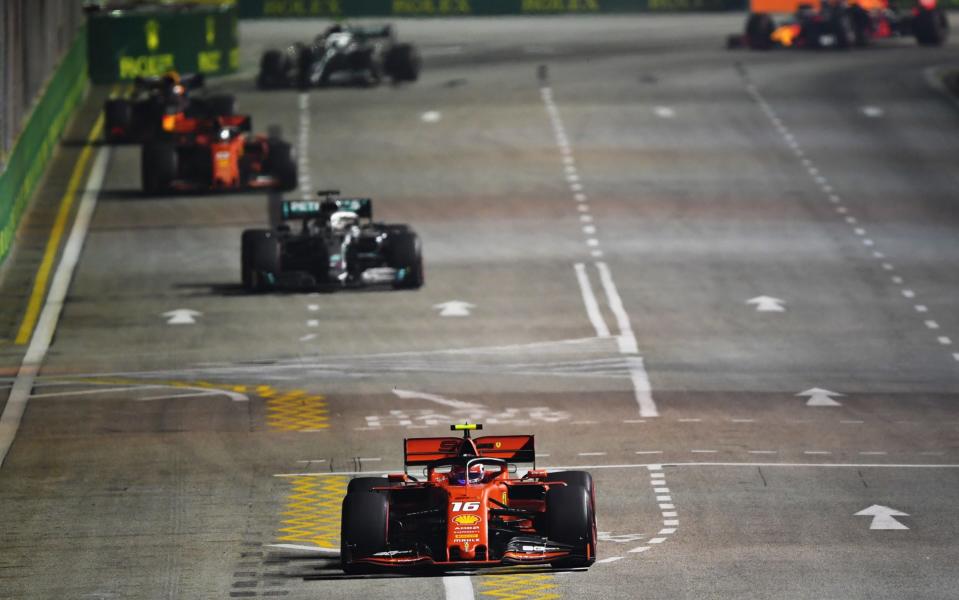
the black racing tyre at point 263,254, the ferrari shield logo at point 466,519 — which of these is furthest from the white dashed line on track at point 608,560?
the black racing tyre at point 263,254

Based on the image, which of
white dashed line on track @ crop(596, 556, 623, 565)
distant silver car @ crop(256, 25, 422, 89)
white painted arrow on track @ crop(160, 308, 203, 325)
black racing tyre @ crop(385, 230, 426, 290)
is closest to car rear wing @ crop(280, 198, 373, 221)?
black racing tyre @ crop(385, 230, 426, 290)

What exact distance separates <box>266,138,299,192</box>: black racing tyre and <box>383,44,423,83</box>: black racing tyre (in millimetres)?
18101

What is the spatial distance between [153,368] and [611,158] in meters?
25.5

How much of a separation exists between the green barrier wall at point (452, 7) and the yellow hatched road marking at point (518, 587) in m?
66.3

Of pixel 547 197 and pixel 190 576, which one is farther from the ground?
pixel 190 576

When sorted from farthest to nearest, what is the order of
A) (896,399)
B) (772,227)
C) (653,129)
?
1. (653,129)
2. (772,227)
3. (896,399)

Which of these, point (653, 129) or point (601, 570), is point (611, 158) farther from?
point (601, 570)

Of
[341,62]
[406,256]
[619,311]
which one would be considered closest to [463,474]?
[619,311]

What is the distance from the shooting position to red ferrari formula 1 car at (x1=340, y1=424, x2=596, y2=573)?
81.7 feet

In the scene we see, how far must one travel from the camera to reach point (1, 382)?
39.1m

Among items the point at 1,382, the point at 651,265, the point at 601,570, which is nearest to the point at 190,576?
the point at 601,570

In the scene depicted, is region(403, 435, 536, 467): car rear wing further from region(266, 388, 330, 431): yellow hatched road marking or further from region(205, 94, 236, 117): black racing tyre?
region(205, 94, 236, 117): black racing tyre

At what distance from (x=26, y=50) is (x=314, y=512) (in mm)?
32602

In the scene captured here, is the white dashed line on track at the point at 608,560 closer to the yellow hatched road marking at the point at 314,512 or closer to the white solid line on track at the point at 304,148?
the yellow hatched road marking at the point at 314,512
